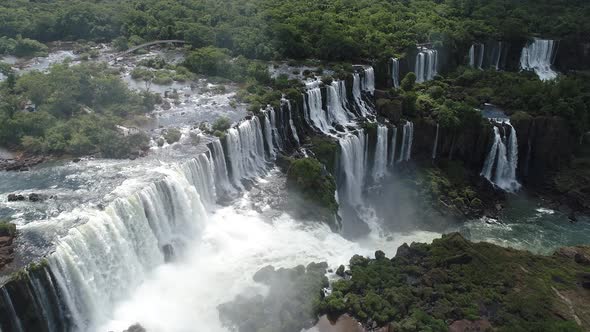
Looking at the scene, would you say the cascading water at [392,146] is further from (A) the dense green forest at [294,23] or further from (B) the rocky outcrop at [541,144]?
(A) the dense green forest at [294,23]

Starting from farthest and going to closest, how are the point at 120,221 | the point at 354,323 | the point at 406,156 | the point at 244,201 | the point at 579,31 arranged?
the point at 579,31 → the point at 406,156 → the point at 244,201 → the point at 120,221 → the point at 354,323

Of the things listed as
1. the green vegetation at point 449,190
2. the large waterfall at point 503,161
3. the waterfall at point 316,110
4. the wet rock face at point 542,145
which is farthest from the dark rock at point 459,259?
the wet rock face at point 542,145

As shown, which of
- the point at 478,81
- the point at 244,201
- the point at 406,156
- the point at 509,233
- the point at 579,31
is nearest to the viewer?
the point at 244,201

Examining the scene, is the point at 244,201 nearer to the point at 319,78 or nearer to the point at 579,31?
the point at 319,78

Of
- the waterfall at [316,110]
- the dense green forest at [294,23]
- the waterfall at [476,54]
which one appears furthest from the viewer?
the waterfall at [476,54]

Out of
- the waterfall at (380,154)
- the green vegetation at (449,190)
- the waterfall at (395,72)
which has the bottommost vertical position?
the green vegetation at (449,190)

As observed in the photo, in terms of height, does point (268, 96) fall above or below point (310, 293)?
above

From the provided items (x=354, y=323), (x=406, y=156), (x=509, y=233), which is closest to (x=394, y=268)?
(x=354, y=323)
